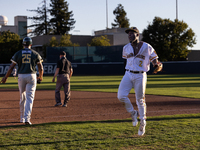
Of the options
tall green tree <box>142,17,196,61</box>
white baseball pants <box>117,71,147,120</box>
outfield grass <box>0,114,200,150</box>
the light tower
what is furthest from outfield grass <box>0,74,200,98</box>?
the light tower

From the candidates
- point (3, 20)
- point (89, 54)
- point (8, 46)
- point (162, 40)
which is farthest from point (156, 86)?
point (3, 20)

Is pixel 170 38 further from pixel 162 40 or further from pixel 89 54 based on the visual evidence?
pixel 89 54

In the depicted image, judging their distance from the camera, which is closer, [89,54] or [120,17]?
[89,54]

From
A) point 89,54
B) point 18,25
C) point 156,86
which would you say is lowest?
point 156,86

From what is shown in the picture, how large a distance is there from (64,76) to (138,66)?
4862 mm

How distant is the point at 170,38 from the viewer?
53.8 meters

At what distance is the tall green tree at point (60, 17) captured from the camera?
2901 inches

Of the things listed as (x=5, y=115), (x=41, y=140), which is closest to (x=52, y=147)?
(x=41, y=140)

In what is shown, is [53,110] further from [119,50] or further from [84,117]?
[119,50]

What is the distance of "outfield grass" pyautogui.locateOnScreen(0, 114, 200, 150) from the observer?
4.79 meters

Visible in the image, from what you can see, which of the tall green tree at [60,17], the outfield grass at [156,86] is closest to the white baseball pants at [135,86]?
the outfield grass at [156,86]

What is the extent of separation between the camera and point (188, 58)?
5859 cm

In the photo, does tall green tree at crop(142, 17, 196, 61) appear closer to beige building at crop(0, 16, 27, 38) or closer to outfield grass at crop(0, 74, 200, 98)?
outfield grass at crop(0, 74, 200, 98)

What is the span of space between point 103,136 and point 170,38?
51066 millimetres
